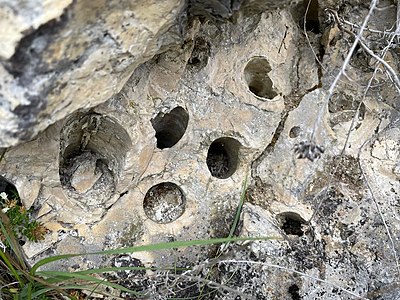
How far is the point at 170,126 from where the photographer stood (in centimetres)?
215

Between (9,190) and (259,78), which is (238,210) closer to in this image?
(259,78)

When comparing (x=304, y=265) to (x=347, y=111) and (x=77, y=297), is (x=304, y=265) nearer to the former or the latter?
(x=347, y=111)

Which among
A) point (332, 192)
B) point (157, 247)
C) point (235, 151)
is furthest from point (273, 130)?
point (157, 247)

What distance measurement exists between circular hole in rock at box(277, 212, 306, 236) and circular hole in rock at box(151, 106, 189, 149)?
0.46 m

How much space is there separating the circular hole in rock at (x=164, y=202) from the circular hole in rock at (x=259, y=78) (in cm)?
47

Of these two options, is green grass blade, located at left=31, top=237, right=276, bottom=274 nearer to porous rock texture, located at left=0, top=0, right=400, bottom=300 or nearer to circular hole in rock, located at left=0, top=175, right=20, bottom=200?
porous rock texture, located at left=0, top=0, right=400, bottom=300

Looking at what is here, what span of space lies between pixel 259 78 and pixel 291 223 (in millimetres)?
537

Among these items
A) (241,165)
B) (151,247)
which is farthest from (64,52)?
(241,165)

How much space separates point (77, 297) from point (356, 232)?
960mm

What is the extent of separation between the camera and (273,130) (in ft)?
6.80

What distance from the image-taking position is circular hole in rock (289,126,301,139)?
2096mm

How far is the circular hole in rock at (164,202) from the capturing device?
207 centimetres

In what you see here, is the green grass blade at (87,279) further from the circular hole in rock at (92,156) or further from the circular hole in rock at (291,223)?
the circular hole in rock at (291,223)

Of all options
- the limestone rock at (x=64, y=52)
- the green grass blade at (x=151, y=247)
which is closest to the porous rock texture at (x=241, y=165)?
the green grass blade at (x=151, y=247)
